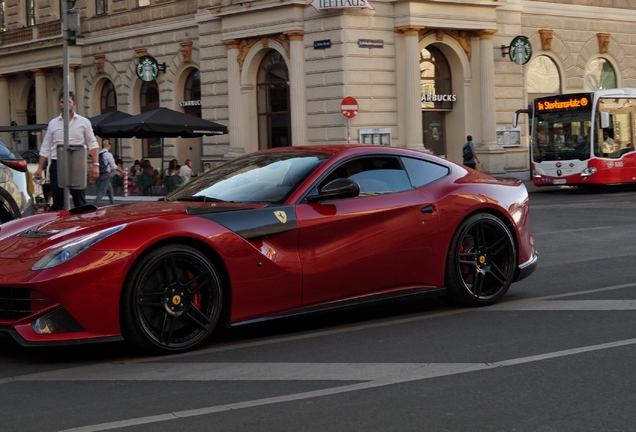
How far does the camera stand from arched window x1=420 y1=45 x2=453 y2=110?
35.3m

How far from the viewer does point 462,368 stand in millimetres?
6059

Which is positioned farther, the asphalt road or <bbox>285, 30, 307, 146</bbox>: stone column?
<bbox>285, 30, 307, 146</bbox>: stone column

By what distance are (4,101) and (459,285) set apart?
43.6m

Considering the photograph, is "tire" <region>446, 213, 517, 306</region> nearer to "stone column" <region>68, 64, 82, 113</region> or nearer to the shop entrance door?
the shop entrance door

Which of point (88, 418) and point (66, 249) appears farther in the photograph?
point (66, 249)

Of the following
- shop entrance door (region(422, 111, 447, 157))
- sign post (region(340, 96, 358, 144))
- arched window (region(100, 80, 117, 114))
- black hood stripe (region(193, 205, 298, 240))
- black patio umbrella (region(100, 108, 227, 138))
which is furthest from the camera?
arched window (region(100, 80, 117, 114))

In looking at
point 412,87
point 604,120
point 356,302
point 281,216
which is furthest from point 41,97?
point 281,216

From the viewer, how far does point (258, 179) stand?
7711mm

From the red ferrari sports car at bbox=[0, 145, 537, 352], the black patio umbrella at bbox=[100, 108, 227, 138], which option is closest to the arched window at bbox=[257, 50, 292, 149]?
the black patio umbrella at bbox=[100, 108, 227, 138]

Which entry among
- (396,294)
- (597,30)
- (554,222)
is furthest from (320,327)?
(597,30)

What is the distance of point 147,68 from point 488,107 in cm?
1233

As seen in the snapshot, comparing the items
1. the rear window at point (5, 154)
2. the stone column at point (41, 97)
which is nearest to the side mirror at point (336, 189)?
the rear window at point (5, 154)

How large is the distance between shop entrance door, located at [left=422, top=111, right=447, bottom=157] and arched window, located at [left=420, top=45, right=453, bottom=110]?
39cm

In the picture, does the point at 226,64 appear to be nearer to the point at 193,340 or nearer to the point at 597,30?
the point at 597,30
